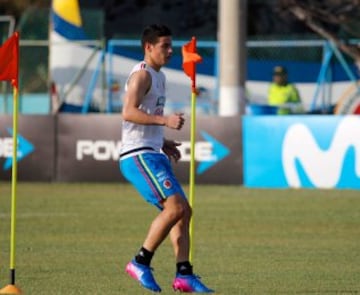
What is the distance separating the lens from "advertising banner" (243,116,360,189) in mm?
22203

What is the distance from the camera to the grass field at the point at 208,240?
11734 millimetres

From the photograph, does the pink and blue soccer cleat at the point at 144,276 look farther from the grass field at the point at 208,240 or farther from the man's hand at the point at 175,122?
the man's hand at the point at 175,122

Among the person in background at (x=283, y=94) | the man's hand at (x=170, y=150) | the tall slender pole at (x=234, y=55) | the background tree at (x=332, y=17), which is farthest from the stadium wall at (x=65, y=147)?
the man's hand at (x=170, y=150)

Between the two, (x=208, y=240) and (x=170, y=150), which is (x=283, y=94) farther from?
(x=170, y=150)

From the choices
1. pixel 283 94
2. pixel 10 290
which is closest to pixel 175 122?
pixel 10 290

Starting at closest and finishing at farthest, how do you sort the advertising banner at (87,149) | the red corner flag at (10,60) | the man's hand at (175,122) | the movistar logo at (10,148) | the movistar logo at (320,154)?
the man's hand at (175,122) → the red corner flag at (10,60) → the movistar logo at (320,154) → the advertising banner at (87,149) → the movistar logo at (10,148)

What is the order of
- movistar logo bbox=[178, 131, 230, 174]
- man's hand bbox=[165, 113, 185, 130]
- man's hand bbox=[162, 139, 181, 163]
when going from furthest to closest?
movistar logo bbox=[178, 131, 230, 174] → man's hand bbox=[162, 139, 181, 163] → man's hand bbox=[165, 113, 185, 130]

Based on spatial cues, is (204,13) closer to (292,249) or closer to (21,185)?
(21,185)

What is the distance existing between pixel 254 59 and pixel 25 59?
565 cm

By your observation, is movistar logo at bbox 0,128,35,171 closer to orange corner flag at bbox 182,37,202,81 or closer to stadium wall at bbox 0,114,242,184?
stadium wall at bbox 0,114,242,184

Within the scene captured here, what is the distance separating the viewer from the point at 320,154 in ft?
73.5

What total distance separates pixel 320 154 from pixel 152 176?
11871 mm

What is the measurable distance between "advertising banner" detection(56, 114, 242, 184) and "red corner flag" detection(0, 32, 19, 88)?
1282 centimetres

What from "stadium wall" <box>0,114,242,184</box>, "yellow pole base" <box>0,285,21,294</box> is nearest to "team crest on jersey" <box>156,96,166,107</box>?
"yellow pole base" <box>0,285,21,294</box>
